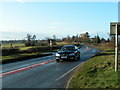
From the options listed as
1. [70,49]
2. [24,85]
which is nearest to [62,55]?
[70,49]

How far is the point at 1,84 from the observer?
347 inches

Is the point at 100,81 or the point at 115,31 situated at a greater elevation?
the point at 115,31

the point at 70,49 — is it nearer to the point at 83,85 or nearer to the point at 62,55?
the point at 62,55

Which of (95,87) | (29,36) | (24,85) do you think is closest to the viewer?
(95,87)

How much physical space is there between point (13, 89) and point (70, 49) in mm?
13479

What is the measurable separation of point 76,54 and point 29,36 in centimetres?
7357

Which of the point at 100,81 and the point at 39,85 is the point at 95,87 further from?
the point at 39,85

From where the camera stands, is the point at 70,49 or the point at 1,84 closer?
the point at 1,84

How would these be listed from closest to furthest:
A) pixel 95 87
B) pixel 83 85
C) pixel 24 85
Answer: pixel 95 87 → pixel 83 85 → pixel 24 85

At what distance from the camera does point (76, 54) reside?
2047 cm

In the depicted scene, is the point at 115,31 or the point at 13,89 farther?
the point at 115,31

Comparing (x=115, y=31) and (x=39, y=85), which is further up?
(x=115, y=31)

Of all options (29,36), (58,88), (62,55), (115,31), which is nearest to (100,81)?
(58,88)

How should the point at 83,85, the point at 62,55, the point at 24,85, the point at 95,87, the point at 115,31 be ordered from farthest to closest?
the point at 62,55 < the point at 115,31 < the point at 24,85 < the point at 83,85 < the point at 95,87
